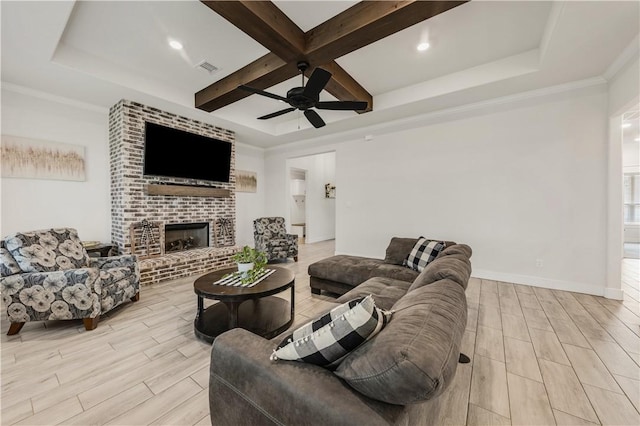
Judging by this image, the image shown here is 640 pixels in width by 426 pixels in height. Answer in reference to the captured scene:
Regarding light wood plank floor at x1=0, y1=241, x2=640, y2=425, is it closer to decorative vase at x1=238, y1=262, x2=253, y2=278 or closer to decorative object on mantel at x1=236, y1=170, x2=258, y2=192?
decorative vase at x1=238, y1=262, x2=253, y2=278

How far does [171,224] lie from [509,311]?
5251 mm

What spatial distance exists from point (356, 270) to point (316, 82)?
2101 mm

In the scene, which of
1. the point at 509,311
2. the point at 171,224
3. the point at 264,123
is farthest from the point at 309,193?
the point at 509,311

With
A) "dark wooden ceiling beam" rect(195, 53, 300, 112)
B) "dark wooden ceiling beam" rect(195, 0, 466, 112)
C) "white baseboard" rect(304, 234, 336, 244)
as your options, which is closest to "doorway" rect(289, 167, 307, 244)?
"white baseboard" rect(304, 234, 336, 244)

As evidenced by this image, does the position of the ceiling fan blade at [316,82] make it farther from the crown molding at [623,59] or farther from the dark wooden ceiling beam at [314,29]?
the crown molding at [623,59]

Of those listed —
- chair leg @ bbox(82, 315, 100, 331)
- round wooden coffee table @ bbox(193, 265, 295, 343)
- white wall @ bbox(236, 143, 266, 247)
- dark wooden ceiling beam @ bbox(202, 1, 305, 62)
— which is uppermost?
dark wooden ceiling beam @ bbox(202, 1, 305, 62)

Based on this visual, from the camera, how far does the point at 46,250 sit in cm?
273

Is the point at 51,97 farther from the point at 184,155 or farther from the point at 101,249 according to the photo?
the point at 101,249

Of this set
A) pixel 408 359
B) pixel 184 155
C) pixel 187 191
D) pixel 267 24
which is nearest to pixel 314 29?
pixel 267 24

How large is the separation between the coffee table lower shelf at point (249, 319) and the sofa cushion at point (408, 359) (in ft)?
5.27

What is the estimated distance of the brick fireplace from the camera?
400 centimetres

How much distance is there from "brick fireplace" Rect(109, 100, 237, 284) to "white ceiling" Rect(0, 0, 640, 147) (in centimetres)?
39

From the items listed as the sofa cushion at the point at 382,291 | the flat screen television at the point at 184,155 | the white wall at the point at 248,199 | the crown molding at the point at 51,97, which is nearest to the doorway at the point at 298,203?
the white wall at the point at 248,199

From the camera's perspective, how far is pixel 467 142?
427cm
